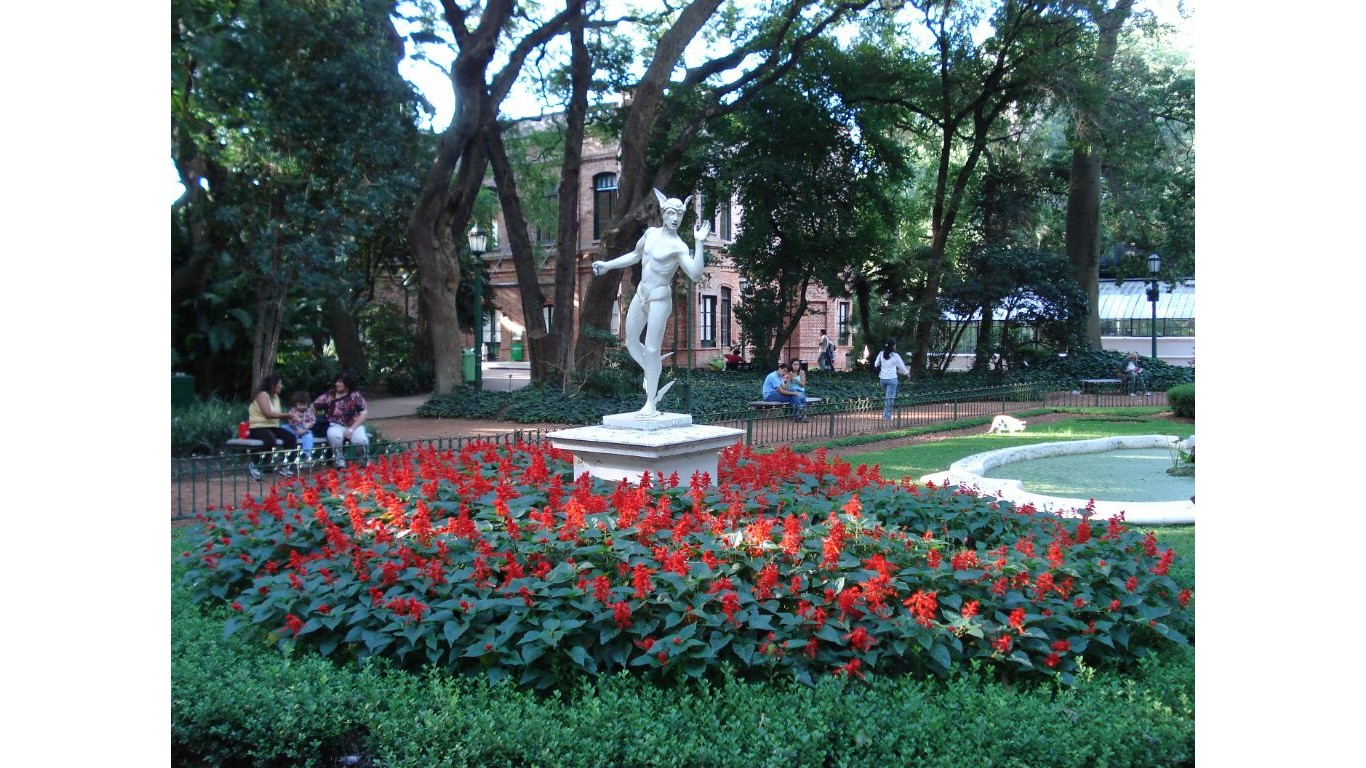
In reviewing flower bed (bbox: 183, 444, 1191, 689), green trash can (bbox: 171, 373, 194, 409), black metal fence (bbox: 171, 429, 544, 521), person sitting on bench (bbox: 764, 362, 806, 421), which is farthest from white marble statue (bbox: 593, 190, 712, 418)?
green trash can (bbox: 171, 373, 194, 409)

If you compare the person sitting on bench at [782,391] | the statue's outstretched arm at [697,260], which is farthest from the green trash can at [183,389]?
the statue's outstretched arm at [697,260]

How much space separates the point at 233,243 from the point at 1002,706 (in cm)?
1780

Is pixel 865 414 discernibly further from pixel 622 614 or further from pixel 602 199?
pixel 602 199

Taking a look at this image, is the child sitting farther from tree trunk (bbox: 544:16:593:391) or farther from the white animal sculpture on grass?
the white animal sculpture on grass

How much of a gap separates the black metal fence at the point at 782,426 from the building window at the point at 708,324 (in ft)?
55.5

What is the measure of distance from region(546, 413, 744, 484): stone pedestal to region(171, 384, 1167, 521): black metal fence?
2.34 meters

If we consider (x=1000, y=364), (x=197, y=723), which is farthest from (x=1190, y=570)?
(x=1000, y=364)

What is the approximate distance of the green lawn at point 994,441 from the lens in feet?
41.1

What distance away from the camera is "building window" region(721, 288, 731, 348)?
1594 inches

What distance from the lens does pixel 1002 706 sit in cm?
402

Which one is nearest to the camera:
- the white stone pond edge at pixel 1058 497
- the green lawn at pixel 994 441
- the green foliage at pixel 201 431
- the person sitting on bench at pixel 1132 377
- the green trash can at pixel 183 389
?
the white stone pond edge at pixel 1058 497

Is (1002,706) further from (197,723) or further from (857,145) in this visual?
(857,145)

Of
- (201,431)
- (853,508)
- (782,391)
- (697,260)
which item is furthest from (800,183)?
(853,508)

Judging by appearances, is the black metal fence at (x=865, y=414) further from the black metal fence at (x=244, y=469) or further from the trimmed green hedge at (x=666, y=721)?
the trimmed green hedge at (x=666, y=721)
